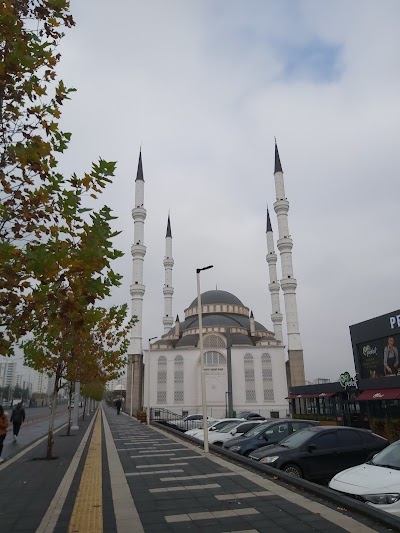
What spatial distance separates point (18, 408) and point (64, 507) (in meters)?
14.9

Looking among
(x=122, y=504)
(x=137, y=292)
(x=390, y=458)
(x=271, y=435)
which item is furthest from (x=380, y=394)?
(x=137, y=292)

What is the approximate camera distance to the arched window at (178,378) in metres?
55.2

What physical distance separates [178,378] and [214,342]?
7.16 m

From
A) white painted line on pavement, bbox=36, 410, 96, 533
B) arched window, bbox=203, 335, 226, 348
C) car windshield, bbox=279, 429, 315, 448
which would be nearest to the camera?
white painted line on pavement, bbox=36, 410, 96, 533

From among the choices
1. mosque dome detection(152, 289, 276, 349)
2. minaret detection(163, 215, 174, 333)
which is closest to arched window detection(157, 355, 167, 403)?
mosque dome detection(152, 289, 276, 349)

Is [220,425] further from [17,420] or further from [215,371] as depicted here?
[215,371]

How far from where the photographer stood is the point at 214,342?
5809 cm

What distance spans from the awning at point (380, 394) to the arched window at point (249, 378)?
30676mm

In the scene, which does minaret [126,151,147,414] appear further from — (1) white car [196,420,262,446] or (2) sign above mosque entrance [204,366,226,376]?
(1) white car [196,420,262,446]

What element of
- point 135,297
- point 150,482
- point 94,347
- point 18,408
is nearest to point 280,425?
point 150,482

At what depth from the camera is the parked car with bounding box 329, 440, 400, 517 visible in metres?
6.22

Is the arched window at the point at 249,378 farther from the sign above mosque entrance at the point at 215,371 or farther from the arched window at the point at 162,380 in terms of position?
the arched window at the point at 162,380

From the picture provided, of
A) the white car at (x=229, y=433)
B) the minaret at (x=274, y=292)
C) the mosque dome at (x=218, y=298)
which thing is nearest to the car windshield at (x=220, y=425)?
the white car at (x=229, y=433)

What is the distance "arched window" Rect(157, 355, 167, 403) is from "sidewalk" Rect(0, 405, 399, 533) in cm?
4470
